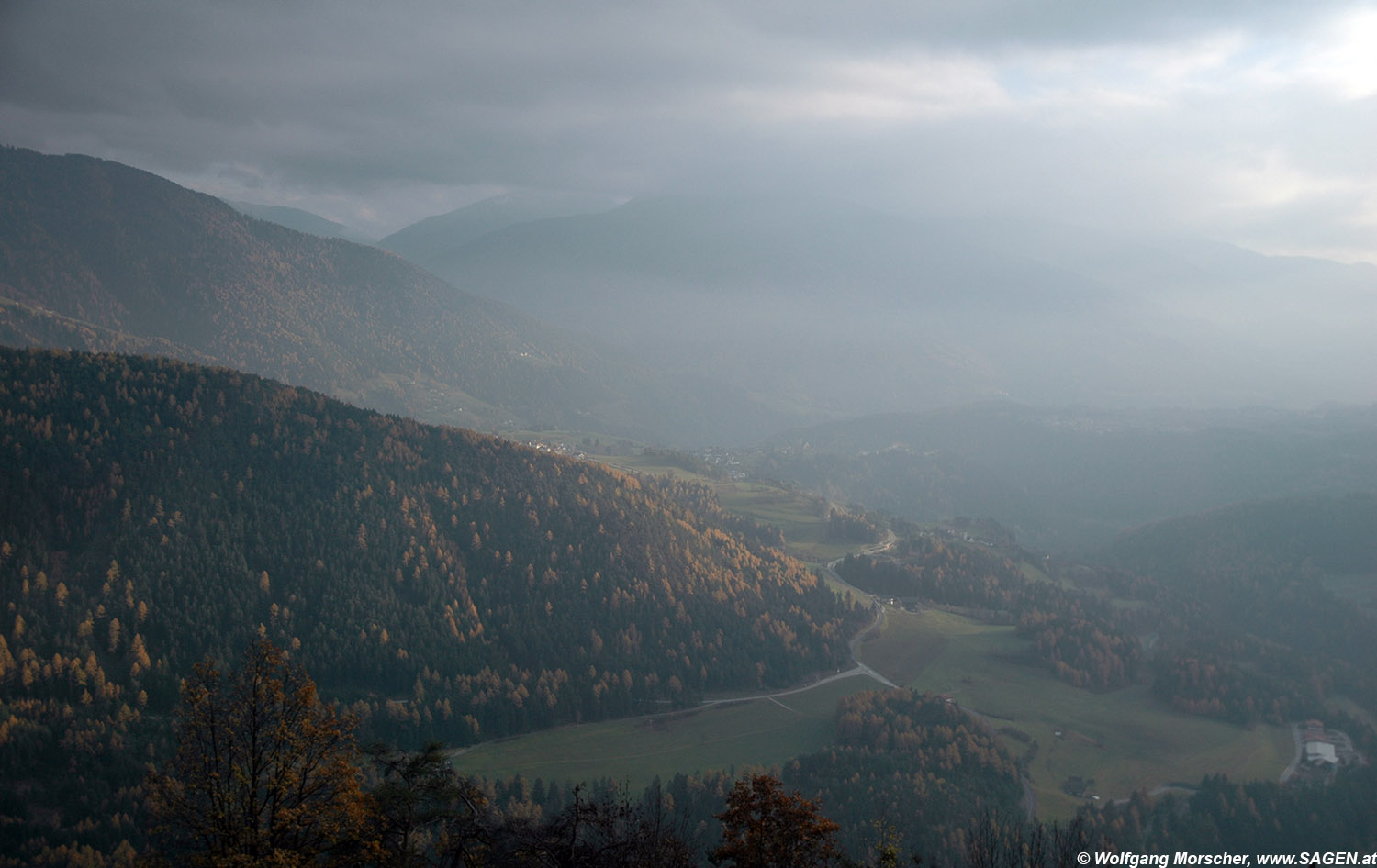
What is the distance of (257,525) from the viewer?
395ft

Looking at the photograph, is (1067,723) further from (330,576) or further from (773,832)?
(330,576)

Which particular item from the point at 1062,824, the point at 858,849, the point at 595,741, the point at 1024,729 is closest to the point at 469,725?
the point at 595,741

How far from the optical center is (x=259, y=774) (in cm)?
3378

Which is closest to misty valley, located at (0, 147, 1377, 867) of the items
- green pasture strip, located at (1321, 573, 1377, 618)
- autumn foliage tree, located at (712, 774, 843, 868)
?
autumn foliage tree, located at (712, 774, 843, 868)

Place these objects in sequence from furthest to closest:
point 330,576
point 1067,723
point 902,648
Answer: point 902,648, point 1067,723, point 330,576

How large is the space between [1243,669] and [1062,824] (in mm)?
87331

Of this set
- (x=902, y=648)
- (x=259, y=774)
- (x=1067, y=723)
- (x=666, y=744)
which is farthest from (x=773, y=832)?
(x=902, y=648)

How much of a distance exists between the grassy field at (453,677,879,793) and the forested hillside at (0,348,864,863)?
4542mm

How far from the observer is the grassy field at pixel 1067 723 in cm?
10962

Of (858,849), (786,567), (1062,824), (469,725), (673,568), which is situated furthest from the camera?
(786,567)

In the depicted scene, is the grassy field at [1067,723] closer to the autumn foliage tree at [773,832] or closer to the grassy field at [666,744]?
the grassy field at [666,744]

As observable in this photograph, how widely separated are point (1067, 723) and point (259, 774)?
12217cm

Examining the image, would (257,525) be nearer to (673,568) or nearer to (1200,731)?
(673,568)

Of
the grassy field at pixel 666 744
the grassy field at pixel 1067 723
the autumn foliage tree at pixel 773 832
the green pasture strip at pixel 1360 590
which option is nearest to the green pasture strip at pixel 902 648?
the grassy field at pixel 1067 723
